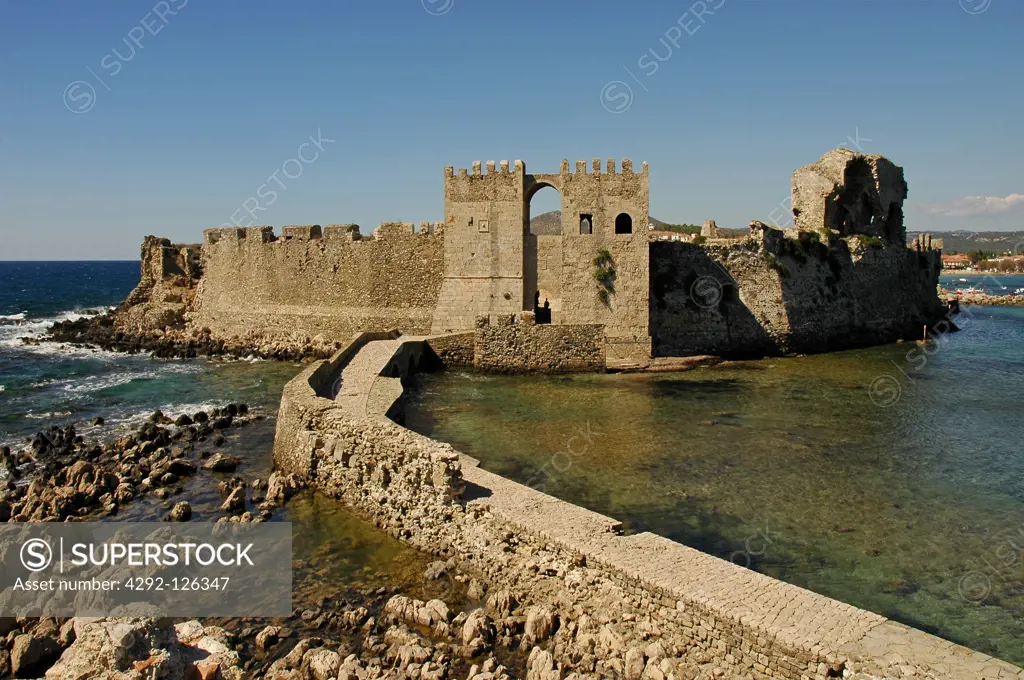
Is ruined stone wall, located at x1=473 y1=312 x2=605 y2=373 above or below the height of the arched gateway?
below

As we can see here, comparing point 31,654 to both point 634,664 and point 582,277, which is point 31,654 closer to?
point 634,664

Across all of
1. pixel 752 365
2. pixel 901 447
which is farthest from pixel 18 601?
pixel 752 365

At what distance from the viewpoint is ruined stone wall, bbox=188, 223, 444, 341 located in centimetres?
2630

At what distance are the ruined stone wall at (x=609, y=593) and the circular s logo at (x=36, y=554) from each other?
375 cm

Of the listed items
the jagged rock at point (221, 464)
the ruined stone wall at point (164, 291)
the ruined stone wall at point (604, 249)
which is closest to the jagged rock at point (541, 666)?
the jagged rock at point (221, 464)

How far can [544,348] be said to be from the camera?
74.4ft

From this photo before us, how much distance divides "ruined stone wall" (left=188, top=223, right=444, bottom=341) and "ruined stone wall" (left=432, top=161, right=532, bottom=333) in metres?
1.38

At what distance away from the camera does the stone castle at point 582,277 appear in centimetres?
2338

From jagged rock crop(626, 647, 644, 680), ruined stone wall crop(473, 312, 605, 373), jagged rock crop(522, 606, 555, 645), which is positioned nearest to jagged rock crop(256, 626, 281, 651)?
jagged rock crop(522, 606, 555, 645)

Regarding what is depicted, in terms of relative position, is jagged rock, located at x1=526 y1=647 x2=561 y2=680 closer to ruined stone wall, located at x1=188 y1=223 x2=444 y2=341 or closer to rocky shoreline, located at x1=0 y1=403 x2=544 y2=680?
rocky shoreline, located at x1=0 y1=403 x2=544 y2=680

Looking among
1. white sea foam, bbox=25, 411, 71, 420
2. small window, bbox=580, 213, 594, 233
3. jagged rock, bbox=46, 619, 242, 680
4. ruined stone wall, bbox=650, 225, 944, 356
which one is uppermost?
small window, bbox=580, 213, 594, 233

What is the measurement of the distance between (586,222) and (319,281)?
424 inches

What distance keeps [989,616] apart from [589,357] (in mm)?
15574

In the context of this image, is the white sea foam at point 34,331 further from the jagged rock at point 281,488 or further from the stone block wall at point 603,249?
the jagged rock at point 281,488
